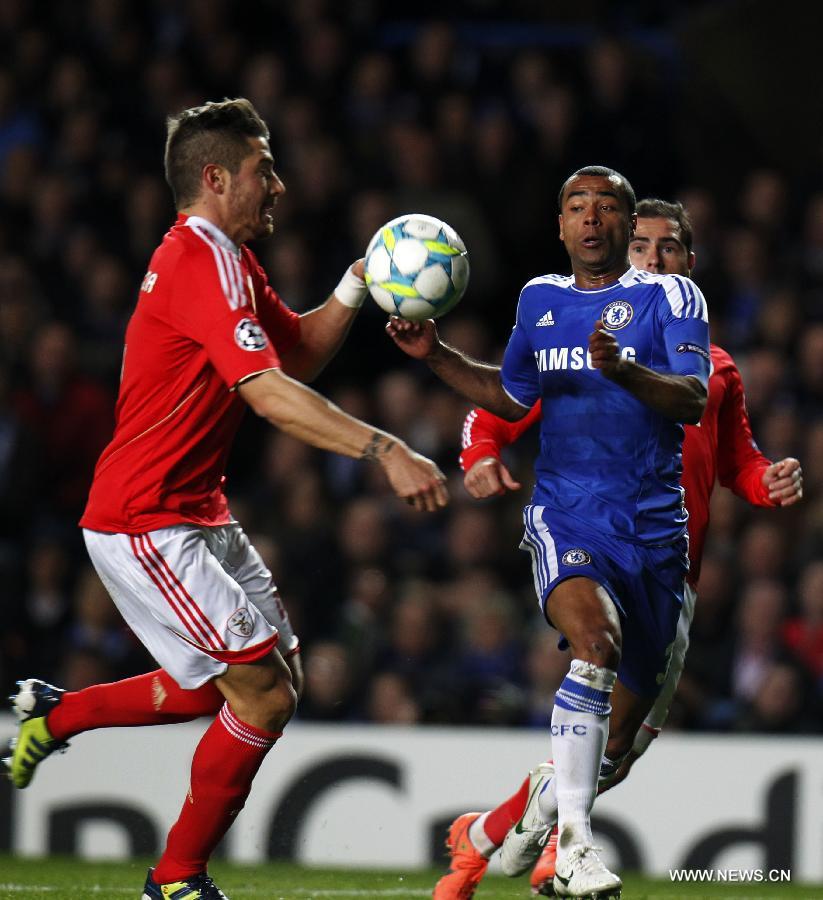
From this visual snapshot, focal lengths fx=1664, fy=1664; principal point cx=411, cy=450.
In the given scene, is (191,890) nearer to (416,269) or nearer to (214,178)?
(416,269)

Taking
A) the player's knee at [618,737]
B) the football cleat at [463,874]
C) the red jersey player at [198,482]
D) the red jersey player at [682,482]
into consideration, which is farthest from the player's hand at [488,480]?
the football cleat at [463,874]

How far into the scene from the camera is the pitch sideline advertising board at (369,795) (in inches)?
299

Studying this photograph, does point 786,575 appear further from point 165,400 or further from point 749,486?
point 165,400

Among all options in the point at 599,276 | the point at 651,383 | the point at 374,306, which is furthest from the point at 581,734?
the point at 374,306

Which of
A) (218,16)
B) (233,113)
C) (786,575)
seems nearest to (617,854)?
(786,575)

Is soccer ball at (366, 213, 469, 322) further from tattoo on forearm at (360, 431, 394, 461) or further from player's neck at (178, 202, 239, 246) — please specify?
tattoo on forearm at (360, 431, 394, 461)

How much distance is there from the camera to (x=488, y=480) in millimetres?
5309

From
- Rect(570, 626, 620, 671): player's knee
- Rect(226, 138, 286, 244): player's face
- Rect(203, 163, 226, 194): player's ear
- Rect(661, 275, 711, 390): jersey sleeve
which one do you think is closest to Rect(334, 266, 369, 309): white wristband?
Rect(226, 138, 286, 244): player's face

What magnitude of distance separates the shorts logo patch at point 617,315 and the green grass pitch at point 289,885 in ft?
7.59

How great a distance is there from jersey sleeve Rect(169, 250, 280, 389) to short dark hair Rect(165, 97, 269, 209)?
1.29ft

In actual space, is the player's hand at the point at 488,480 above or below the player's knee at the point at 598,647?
above

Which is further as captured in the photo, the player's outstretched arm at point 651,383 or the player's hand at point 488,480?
the player's hand at point 488,480

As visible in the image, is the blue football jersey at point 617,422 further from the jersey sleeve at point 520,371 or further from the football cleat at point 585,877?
the football cleat at point 585,877

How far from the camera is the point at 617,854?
7633 mm
